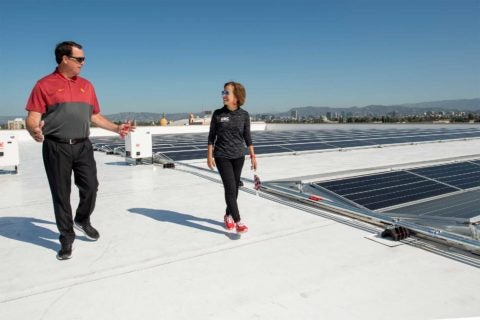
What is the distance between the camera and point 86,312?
8.25ft

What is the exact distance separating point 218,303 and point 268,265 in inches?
31.0

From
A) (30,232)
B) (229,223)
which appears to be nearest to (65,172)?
(30,232)

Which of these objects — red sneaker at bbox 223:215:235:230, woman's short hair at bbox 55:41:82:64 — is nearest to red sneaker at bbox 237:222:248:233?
red sneaker at bbox 223:215:235:230

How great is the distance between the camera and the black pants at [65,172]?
11.3 ft

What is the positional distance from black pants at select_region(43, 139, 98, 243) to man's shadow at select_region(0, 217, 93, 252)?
0.41 metres

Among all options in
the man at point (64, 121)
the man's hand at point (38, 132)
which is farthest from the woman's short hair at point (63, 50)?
the man's hand at point (38, 132)

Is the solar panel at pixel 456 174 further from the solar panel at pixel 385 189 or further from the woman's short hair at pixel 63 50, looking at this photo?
the woman's short hair at pixel 63 50

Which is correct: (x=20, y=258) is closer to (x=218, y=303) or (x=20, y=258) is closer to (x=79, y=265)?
(x=79, y=265)

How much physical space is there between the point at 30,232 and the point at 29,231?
45 millimetres

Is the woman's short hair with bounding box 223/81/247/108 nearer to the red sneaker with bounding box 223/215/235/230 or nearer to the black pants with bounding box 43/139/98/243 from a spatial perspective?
the red sneaker with bounding box 223/215/235/230

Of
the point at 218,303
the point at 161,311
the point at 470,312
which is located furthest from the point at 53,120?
the point at 470,312

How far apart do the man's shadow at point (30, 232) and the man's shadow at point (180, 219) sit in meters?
1.07

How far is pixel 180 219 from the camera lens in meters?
4.79

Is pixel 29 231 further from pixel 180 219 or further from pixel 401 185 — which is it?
pixel 401 185
